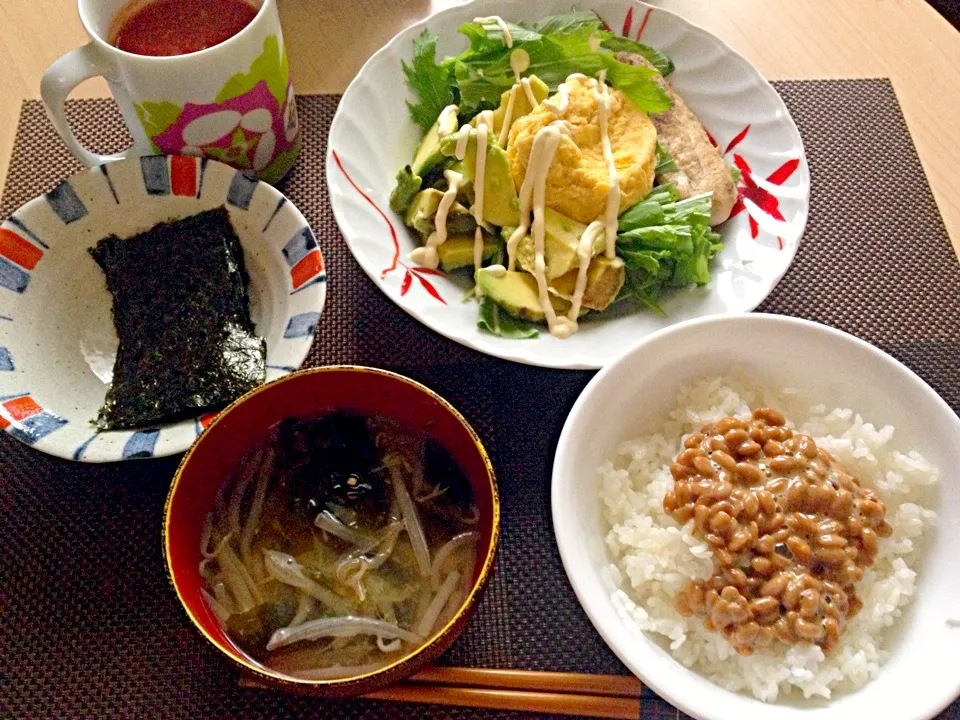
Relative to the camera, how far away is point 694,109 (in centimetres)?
148

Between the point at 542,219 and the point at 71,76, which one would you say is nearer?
the point at 71,76

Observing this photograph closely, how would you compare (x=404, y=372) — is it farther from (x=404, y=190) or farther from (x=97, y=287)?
(x=97, y=287)

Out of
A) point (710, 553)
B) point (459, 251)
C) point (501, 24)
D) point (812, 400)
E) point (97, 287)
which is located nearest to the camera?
point (710, 553)

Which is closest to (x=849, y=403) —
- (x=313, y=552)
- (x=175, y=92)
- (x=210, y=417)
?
(x=313, y=552)

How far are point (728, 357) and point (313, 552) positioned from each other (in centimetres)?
65

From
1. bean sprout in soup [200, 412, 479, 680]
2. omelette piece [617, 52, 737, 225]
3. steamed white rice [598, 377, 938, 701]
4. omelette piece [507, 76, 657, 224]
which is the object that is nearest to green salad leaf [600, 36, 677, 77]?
omelette piece [617, 52, 737, 225]

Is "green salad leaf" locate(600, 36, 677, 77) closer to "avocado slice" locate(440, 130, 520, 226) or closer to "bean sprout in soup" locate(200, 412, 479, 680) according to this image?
"avocado slice" locate(440, 130, 520, 226)

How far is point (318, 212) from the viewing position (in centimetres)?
140

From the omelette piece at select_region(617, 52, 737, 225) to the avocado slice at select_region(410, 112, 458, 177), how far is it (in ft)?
1.24

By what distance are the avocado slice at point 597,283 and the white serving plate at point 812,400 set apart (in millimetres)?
232

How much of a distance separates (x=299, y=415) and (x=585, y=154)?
0.71m

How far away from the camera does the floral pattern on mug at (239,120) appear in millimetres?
1202

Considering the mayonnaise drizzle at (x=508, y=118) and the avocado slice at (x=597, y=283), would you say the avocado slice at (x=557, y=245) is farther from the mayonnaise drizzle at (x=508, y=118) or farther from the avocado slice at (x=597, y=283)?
the mayonnaise drizzle at (x=508, y=118)

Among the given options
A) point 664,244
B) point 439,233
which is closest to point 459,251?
point 439,233
